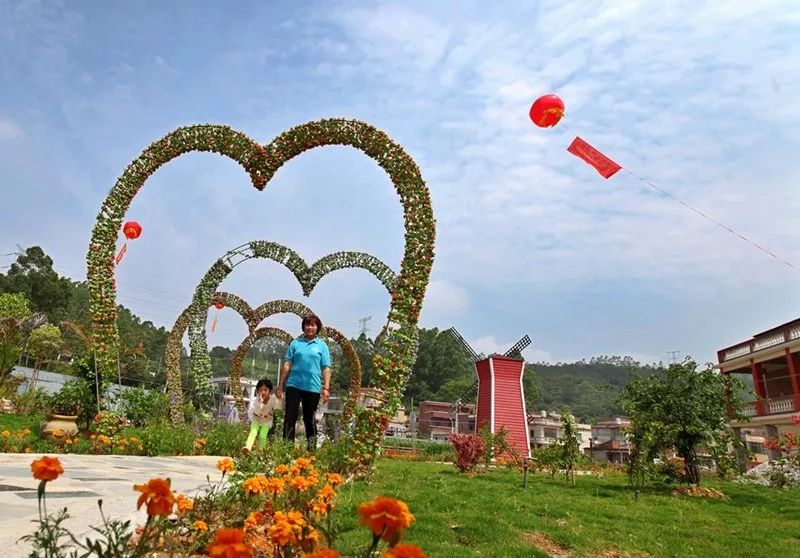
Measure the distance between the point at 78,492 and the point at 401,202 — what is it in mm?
4385

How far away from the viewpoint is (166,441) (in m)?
8.30

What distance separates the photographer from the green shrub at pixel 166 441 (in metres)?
7.89

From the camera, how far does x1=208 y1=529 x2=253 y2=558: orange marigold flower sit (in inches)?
51.0

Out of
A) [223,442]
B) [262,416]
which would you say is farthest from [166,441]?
[262,416]

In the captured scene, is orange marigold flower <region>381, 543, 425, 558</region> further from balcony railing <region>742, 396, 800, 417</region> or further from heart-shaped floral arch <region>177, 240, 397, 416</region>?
balcony railing <region>742, 396, 800, 417</region>

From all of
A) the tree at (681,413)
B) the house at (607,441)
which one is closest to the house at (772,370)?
the tree at (681,413)

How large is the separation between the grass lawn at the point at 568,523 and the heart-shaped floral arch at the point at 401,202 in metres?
1.21

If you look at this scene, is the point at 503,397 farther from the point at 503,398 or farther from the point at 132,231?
the point at 132,231

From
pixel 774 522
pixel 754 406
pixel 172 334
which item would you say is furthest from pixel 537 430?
pixel 774 522

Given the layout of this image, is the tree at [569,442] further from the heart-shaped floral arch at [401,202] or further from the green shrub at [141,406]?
the green shrub at [141,406]

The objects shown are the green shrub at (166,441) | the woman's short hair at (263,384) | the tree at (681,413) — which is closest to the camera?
the woman's short hair at (263,384)

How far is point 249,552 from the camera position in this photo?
1.33 metres

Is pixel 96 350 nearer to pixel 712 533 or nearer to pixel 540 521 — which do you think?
pixel 540 521

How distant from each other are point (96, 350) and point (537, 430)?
204 feet
